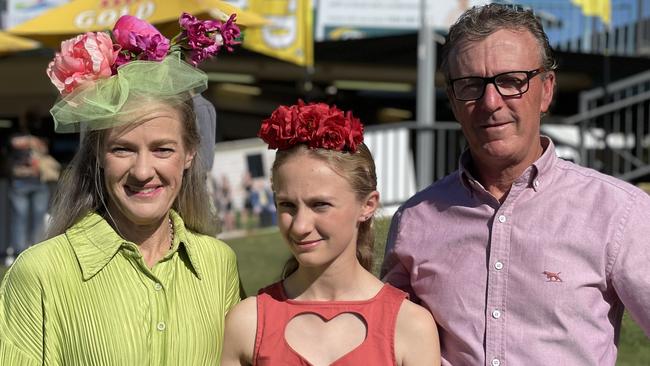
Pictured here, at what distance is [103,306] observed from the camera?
2643 millimetres

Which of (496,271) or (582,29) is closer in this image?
(496,271)

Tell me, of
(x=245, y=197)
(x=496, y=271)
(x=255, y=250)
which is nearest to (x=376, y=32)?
(x=245, y=197)

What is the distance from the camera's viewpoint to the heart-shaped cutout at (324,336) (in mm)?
2639

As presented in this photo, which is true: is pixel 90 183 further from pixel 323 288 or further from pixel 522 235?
pixel 522 235

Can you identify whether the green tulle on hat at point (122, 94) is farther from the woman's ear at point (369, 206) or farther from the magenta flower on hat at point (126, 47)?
the woman's ear at point (369, 206)

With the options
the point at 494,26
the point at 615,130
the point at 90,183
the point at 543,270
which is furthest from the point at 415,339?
the point at 615,130

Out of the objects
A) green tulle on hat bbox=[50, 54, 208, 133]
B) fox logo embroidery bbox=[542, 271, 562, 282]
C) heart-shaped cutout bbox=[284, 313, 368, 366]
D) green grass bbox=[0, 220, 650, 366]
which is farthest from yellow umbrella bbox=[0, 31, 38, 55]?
fox logo embroidery bbox=[542, 271, 562, 282]

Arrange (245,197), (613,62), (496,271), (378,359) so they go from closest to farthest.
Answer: (378,359), (496,271), (245,197), (613,62)

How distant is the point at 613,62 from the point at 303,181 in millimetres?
10518

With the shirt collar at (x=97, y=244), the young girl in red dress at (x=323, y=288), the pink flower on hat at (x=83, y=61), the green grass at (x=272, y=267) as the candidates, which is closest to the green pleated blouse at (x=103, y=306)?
the shirt collar at (x=97, y=244)

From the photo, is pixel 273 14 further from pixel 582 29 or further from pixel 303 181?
pixel 303 181

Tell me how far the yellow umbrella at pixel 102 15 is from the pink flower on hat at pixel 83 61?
534 centimetres

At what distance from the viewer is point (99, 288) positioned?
8.71ft

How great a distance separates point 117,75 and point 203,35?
0.29 meters
